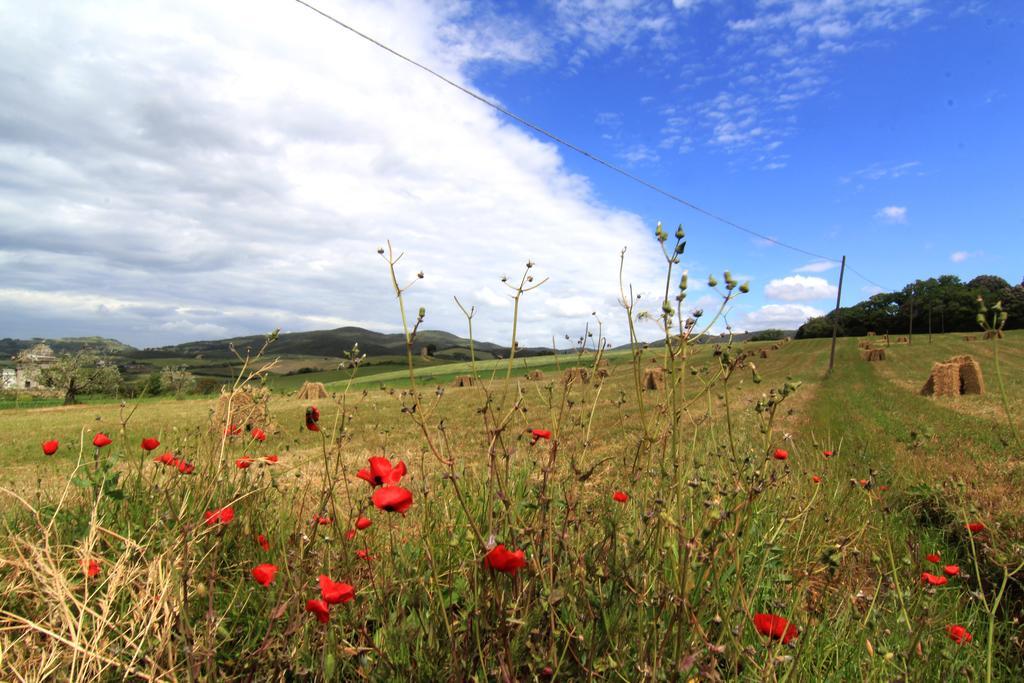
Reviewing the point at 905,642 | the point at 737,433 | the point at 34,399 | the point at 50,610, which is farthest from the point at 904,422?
the point at 34,399

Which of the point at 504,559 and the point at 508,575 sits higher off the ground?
the point at 504,559

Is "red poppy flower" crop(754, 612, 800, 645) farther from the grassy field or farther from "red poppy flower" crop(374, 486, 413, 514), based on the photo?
"red poppy flower" crop(374, 486, 413, 514)

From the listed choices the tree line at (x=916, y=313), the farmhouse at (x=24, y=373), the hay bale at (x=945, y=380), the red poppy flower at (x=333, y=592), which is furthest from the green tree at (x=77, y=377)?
the tree line at (x=916, y=313)

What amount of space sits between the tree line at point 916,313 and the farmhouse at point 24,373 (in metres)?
69.8

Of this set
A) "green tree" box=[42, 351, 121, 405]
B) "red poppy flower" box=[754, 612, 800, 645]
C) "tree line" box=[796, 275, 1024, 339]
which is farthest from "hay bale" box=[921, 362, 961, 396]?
"tree line" box=[796, 275, 1024, 339]

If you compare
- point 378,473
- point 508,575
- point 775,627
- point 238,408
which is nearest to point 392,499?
point 378,473

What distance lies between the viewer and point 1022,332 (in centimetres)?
4031

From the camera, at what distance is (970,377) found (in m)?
13.9

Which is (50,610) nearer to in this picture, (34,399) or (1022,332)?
(34,399)

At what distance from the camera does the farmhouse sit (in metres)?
30.8

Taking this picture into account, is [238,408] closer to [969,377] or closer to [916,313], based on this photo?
[969,377]

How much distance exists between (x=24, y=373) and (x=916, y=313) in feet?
276

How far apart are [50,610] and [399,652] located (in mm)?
1329

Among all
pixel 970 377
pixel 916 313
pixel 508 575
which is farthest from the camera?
pixel 916 313
